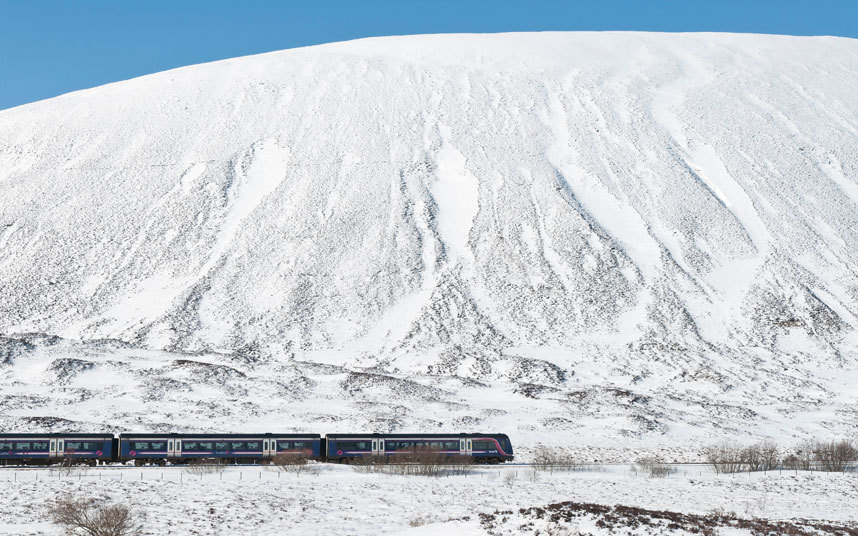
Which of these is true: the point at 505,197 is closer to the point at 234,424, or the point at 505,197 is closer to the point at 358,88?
the point at 358,88

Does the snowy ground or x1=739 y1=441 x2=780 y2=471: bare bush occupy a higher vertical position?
x1=739 y1=441 x2=780 y2=471: bare bush

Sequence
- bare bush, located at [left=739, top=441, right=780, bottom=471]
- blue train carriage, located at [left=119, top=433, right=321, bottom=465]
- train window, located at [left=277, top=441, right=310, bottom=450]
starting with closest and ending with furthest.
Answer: blue train carriage, located at [left=119, top=433, right=321, bottom=465] < train window, located at [left=277, top=441, right=310, bottom=450] < bare bush, located at [left=739, top=441, right=780, bottom=471]

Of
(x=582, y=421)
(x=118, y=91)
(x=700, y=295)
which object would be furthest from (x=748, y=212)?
(x=118, y=91)

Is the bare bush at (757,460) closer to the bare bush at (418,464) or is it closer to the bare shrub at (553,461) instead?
the bare shrub at (553,461)

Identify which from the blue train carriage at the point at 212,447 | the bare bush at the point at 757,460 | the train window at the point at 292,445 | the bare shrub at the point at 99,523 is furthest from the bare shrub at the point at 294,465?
the bare bush at the point at 757,460

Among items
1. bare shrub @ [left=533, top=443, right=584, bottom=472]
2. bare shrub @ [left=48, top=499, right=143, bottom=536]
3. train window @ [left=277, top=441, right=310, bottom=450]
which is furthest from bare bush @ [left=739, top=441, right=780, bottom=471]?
bare shrub @ [left=48, top=499, right=143, bottom=536]

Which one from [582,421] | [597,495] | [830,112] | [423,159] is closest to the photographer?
[597,495]

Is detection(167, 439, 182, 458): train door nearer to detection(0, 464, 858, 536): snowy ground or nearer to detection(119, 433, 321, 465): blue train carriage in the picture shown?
detection(119, 433, 321, 465): blue train carriage
